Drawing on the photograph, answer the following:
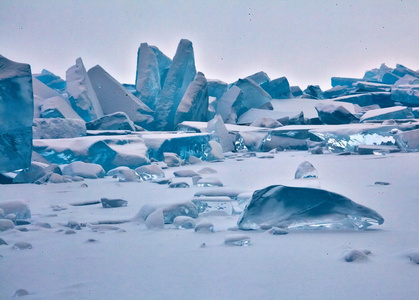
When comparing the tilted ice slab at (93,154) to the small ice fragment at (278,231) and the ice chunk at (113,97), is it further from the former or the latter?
the ice chunk at (113,97)

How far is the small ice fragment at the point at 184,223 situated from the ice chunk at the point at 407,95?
8344 millimetres

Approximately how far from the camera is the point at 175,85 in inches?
318

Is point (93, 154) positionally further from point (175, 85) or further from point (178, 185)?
point (175, 85)

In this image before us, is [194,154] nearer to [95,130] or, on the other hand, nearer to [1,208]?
[95,130]

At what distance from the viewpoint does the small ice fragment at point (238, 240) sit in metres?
1.41

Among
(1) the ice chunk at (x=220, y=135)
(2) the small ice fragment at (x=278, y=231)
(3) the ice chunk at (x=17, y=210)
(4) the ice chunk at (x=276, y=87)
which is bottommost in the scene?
(3) the ice chunk at (x=17, y=210)

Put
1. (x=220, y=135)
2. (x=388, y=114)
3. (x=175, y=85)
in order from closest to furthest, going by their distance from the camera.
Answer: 1. (x=220, y=135)
2. (x=388, y=114)
3. (x=175, y=85)

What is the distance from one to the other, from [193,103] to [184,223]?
5529 millimetres

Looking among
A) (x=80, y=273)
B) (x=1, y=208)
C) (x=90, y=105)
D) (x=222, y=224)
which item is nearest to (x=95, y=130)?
(x=90, y=105)

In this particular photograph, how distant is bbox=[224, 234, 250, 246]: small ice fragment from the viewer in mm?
1411

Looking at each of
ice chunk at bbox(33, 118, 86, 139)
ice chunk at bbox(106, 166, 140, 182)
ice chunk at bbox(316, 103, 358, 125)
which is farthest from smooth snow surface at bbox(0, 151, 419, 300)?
ice chunk at bbox(316, 103, 358, 125)

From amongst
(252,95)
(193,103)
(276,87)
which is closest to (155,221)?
(193,103)

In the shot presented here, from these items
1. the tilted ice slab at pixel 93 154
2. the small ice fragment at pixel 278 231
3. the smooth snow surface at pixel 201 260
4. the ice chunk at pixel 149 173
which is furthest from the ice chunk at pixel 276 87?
the small ice fragment at pixel 278 231

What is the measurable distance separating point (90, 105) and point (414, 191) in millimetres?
5672
